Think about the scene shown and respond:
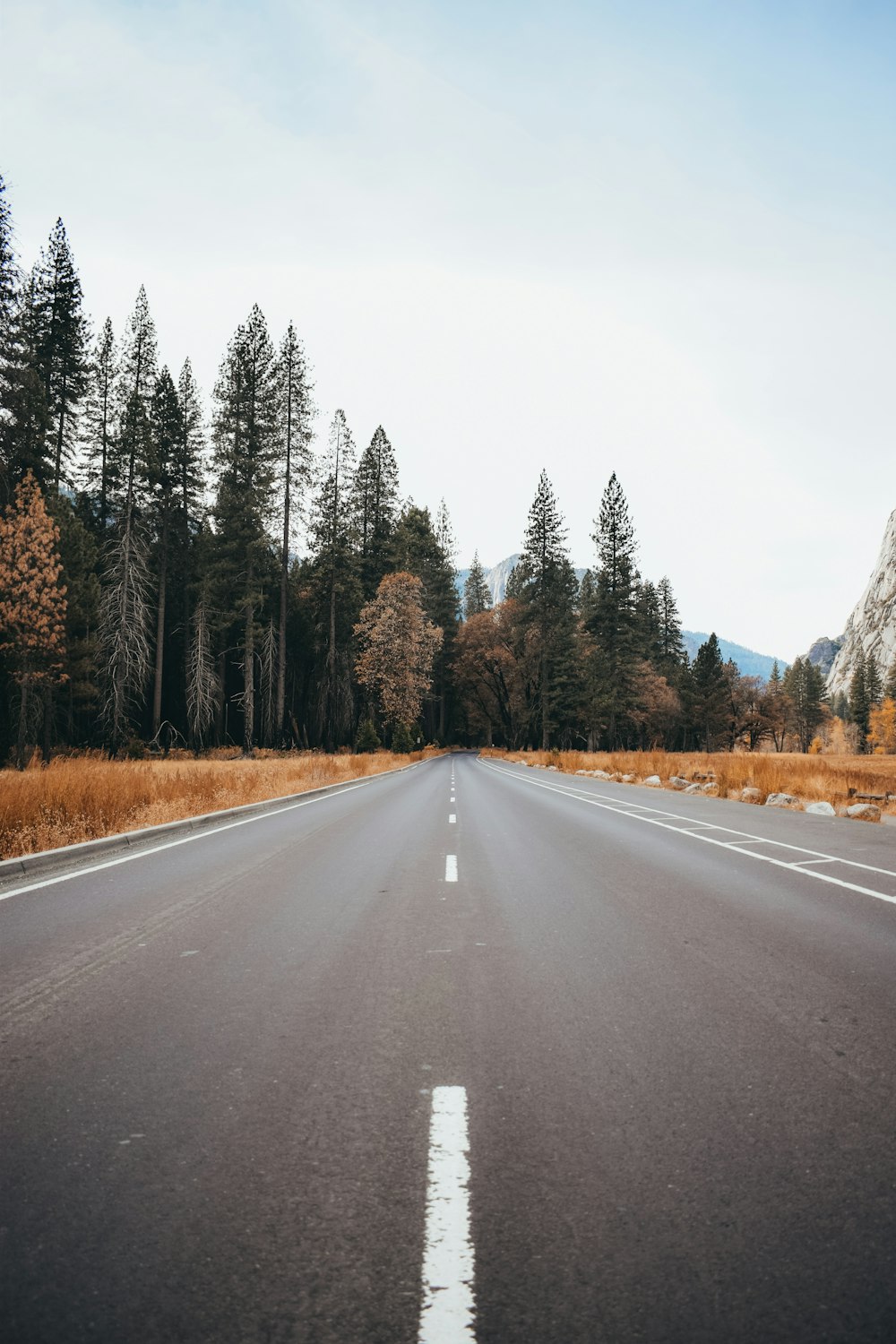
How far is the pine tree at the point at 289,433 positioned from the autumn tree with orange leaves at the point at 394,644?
11397mm

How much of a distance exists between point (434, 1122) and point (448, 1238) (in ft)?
2.52

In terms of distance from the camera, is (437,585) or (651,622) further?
(651,622)

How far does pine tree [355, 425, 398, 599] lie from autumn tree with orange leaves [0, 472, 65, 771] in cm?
3543

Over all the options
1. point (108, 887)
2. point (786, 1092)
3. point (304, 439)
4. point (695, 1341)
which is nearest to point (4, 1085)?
point (695, 1341)

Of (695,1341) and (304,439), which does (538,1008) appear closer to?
(695,1341)

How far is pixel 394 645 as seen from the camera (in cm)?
5266

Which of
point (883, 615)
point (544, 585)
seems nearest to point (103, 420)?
point (544, 585)

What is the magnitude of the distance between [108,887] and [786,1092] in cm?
669

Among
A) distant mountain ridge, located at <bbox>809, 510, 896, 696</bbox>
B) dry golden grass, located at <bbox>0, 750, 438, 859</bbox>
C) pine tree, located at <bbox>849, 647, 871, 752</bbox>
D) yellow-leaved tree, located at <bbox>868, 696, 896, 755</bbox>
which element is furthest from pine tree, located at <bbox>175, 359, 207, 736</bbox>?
distant mountain ridge, located at <bbox>809, 510, 896, 696</bbox>

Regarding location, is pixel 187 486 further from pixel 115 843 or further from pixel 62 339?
pixel 115 843

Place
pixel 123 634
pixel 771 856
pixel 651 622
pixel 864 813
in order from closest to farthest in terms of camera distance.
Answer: pixel 771 856 → pixel 864 813 → pixel 123 634 → pixel 651 622

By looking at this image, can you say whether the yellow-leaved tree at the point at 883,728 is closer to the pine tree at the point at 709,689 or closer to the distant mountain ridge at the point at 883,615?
the pine tree at the point at 709,689

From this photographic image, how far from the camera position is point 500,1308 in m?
2.05

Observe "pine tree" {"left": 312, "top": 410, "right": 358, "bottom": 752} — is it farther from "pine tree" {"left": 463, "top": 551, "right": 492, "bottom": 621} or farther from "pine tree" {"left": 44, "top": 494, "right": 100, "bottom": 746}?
"pine tree" {"left": 463, "top": 551, "right": 492, "bottom": 621}
